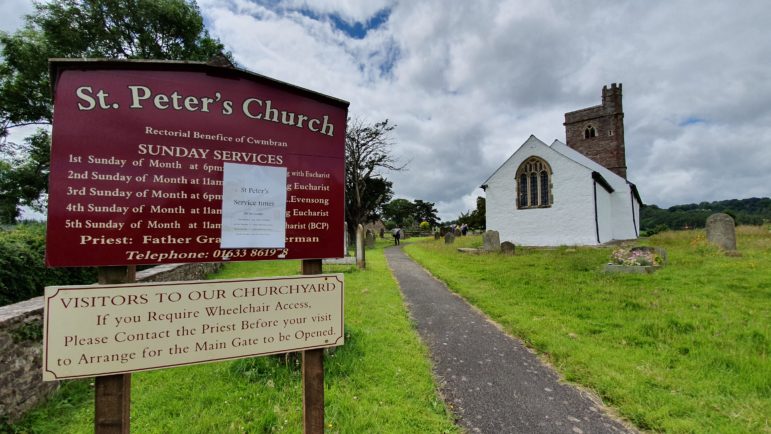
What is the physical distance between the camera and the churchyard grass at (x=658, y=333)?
10.5 feet

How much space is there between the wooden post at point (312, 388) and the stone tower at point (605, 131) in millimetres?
34693

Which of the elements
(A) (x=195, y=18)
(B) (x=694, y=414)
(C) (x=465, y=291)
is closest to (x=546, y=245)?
(C) (x=465, y=291)

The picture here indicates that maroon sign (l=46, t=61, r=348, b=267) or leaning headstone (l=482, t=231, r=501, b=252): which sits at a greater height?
maroon sign (l=46, t=61, r=348, b=267)

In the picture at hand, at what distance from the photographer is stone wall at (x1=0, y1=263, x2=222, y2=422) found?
9.71 ft

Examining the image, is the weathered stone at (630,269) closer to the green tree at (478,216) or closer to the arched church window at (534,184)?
the arched church window at (534,184)

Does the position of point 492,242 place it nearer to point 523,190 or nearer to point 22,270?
point 523,190

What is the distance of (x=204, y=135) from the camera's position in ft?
7.18

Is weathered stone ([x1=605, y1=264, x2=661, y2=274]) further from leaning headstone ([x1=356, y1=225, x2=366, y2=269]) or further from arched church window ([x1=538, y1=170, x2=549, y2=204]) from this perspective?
arched church window ([x1=538, y1=170, x2=549, y2=204])

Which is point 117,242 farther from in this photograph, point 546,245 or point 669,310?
point 546,245

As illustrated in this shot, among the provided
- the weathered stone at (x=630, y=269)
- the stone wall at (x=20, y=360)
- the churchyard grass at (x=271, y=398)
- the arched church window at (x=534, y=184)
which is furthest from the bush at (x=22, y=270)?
the arched church window at (x=534, y=184)

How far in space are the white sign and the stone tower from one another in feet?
114

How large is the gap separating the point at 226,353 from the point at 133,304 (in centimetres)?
62

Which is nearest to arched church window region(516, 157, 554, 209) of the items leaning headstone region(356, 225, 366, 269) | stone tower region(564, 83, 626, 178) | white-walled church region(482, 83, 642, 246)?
white-walled church region(482, 83, 642, 246)

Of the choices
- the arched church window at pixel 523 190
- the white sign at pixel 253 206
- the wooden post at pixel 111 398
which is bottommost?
the wooden post at pixel 111 398
